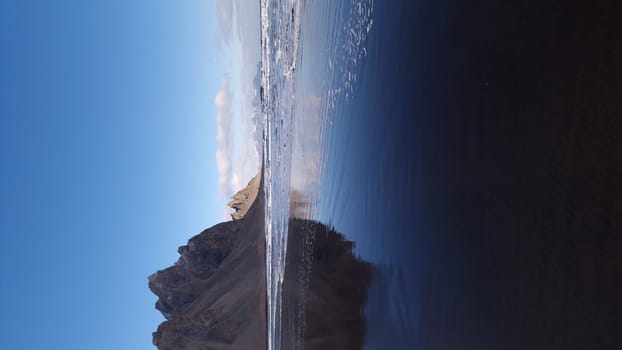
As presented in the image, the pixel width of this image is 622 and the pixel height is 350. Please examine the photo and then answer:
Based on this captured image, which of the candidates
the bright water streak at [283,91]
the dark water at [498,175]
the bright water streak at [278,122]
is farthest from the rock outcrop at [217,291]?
the dark water at [498,175]

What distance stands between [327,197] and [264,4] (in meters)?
26.7

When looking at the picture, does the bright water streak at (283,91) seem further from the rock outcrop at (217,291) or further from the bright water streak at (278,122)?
the rock outcrop at (217,291)

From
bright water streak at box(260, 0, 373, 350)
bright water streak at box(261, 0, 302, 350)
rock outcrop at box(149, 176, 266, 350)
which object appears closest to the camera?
bright water streak at box(260, 0, 373, 350)

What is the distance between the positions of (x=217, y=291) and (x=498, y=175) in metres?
39.5

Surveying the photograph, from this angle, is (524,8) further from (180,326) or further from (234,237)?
(234,237)

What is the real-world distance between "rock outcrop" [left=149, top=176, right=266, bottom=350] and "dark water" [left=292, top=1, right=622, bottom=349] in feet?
85.7

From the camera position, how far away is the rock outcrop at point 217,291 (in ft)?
121

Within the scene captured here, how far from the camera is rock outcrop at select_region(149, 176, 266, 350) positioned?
1451 inches

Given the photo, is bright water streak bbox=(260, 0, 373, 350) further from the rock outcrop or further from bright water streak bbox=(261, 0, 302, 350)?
the rock outcrop

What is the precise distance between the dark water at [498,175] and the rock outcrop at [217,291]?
26.1 metres

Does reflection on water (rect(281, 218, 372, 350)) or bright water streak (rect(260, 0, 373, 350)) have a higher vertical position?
bright water streak (rect(260, 0, 373, 350))

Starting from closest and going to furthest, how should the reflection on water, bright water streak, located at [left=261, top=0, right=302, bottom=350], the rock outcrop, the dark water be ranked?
the dark water → the reflection on water → bright water streak, located at [left=261, top=0, right=302, bottom=350] → the rock outcrop

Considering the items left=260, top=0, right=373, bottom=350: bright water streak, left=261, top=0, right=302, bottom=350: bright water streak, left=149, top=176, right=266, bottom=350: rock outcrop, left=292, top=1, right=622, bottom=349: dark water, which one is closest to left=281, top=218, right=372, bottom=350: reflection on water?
left=260, top=0, right=373, bottom=350: bright water streak

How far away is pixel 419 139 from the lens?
9.23 m
